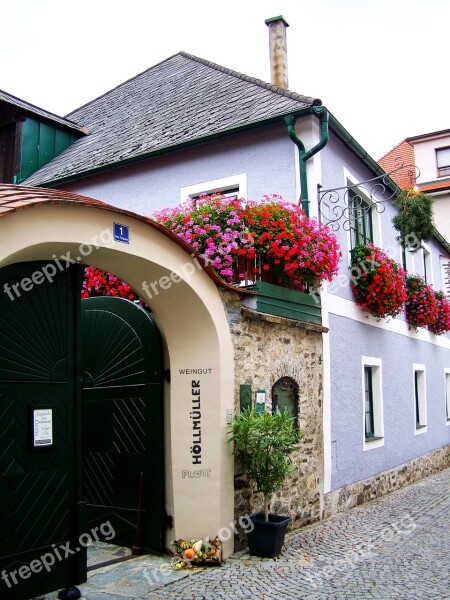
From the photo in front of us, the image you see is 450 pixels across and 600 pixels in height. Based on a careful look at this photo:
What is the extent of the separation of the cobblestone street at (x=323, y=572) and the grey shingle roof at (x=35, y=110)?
8823 mm

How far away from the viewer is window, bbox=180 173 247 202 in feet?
30.5

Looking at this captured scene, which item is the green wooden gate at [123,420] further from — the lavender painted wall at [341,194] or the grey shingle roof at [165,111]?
the grey shingle roof at [165,111]

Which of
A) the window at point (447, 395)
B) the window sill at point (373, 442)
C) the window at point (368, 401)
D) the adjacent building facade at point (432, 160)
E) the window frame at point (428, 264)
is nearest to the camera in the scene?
the window sill at point (373, 442)

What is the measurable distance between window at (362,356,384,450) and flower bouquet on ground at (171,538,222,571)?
4.64 meters

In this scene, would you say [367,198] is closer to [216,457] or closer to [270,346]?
[270,346]

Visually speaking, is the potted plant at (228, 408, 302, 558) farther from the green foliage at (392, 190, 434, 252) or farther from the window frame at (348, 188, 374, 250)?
the green foliage at (392, 190, 434, 252)

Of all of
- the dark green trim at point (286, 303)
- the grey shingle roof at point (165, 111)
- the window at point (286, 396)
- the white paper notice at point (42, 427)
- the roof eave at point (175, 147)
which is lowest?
the white paper notice at point (42, 427)

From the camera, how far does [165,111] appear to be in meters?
11.7

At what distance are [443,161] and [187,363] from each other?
1755 centimetres

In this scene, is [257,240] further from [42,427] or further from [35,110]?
[35,110]

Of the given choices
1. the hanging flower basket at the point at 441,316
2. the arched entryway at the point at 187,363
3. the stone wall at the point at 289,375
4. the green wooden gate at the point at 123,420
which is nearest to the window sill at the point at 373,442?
the stone wall at the point at 289,375

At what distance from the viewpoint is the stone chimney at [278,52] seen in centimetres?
1232

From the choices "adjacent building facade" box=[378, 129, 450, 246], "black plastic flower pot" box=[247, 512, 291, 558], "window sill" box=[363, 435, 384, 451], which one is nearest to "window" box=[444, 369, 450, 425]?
"window sill" box=[363, 435, 384, 451]

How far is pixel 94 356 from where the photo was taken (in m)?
7.00
